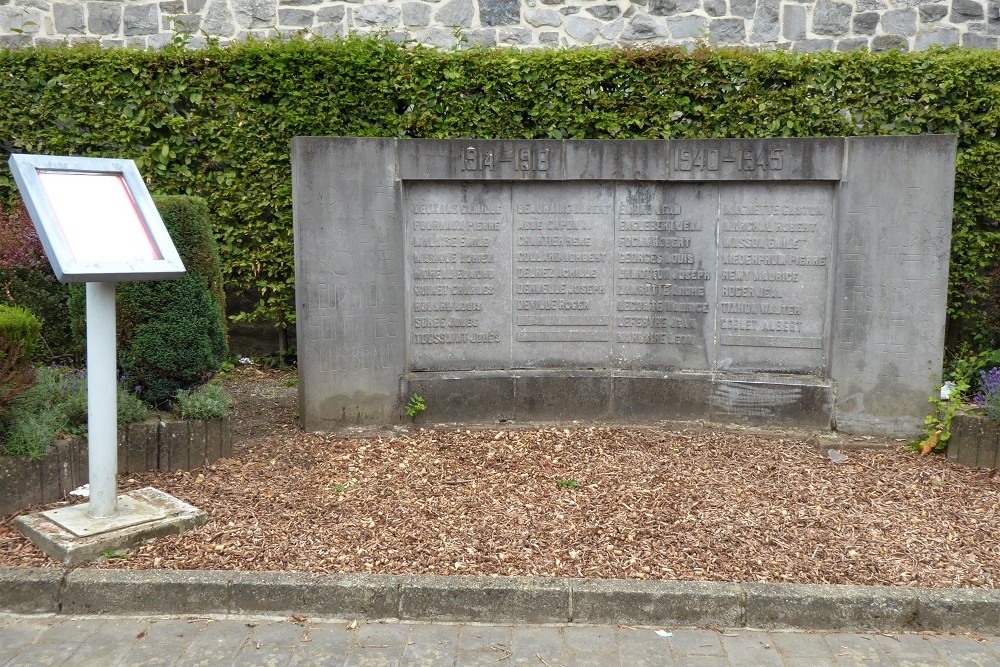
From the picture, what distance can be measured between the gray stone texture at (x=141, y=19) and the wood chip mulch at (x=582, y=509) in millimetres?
5745

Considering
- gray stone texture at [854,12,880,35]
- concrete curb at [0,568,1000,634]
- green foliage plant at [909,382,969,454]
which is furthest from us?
gray stone texture at [854,12,880,35]

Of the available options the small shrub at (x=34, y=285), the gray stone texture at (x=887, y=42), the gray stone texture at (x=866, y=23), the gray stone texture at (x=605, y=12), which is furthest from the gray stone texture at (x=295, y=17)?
the gray stone texture at (x=887, y=42)

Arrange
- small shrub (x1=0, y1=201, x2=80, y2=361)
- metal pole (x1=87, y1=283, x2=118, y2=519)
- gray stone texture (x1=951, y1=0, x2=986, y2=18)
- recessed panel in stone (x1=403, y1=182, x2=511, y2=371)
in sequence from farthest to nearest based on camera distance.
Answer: gray stone texture (x1=951, y1=0, x2=986, y2=18) < small shrub (x1=0, y1=201, x2=80, y2=361) < recessed panel in stone (x1=403, y1=182, x2=511, y2=371) < metal pole (x1=87, y1=283, x2=118, y2=519)

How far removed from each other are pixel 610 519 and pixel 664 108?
413 centimetres

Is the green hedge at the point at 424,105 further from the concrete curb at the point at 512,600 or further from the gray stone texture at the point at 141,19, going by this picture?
the concrete curb at the point at 512,600

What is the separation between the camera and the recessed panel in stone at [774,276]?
5.62 meters

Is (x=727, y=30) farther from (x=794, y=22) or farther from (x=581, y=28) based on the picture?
(x=581, y=28)

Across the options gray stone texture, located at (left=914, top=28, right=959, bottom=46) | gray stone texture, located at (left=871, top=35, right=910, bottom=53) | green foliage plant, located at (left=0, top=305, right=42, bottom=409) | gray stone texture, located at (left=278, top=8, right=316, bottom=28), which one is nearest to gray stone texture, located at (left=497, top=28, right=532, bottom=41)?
gray stone texture, located at (left=278, top=8, right=316, bottom=28)

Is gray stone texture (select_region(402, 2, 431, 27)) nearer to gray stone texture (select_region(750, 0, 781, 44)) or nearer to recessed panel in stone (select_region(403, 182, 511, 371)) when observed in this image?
gray stone texture (select_region(750, 0, 781, 44))

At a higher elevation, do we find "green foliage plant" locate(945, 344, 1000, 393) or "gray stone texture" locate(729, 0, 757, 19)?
"gray stone texture" locate(729, 0, 757, 19)

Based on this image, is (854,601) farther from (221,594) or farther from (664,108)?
(664,108)

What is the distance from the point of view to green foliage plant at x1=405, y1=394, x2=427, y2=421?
5.73 m

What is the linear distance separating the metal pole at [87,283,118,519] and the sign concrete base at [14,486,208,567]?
0.36ft

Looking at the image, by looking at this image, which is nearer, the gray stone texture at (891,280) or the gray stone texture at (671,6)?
the gray stone texture at (891,280)
